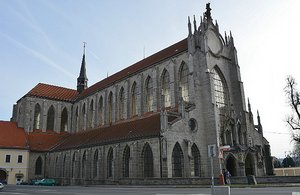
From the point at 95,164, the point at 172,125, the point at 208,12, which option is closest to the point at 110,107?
the point at 95,164

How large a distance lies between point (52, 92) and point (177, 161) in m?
39.3

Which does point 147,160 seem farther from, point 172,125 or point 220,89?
point 220,89

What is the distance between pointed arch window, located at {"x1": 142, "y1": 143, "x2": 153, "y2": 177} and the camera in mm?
31266

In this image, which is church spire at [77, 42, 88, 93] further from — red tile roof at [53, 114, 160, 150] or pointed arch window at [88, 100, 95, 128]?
red tile roof at [53, 114, 160, 150]

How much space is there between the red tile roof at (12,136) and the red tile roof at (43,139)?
130 centimetres

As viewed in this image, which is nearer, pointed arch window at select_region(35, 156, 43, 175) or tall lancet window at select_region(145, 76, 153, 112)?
tall lancet window at select_region(145, 76, 153, 112)

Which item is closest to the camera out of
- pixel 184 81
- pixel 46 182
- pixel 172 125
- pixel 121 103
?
pixel 172 125

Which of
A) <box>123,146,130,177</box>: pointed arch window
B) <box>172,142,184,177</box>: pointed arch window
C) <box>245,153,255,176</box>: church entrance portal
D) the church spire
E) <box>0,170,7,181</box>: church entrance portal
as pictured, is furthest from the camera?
the church spire

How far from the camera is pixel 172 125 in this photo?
101ft

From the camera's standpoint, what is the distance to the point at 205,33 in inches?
1489

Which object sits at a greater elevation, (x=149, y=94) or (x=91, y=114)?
(x=149, y=94)

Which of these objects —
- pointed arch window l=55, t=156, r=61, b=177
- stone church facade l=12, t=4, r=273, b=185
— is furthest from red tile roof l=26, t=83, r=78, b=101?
pointed arch window l=55, t=156, r=61, b=177

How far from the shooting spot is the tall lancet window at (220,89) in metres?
37.7

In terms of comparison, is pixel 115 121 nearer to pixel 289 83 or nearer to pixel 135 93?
pixel 135 93
